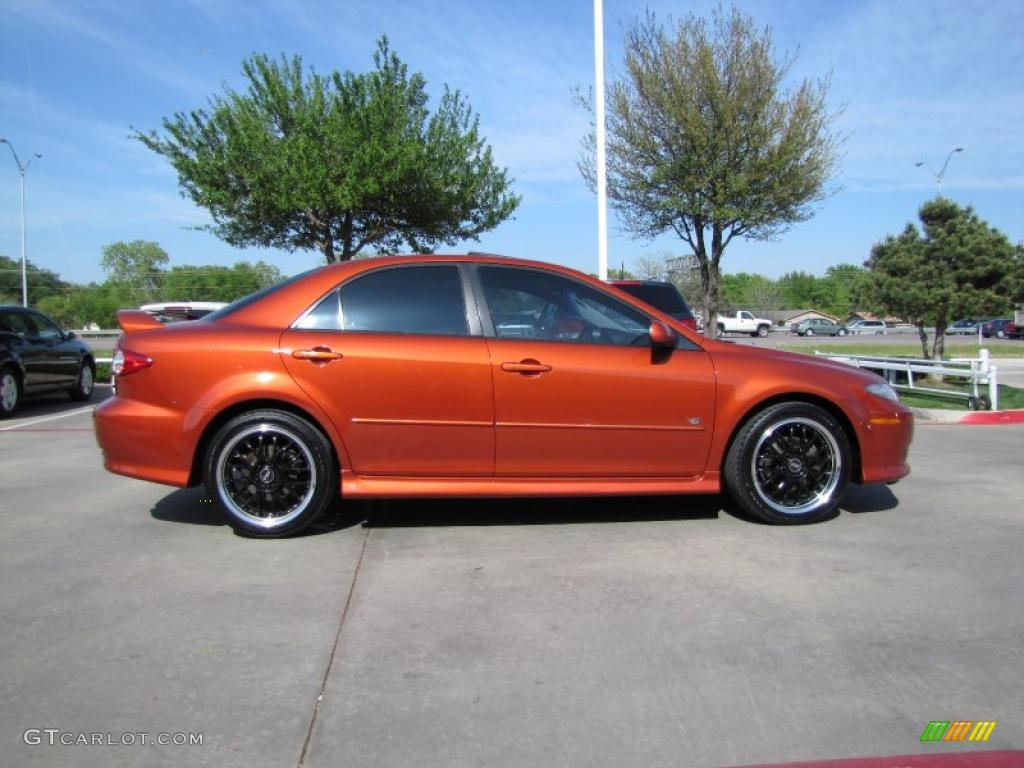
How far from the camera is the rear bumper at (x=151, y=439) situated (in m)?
4.61

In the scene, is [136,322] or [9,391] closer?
A: [136,322]

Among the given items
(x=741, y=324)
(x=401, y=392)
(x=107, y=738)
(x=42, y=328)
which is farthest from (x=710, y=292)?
(x=741, y=324)

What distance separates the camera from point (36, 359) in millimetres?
11594

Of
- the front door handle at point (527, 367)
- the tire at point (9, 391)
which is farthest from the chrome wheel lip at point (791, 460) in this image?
the tire at point (9, 391)

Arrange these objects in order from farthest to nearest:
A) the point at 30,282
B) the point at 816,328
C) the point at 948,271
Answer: the point at 30,282
the point at 816,328
the point at 948,271

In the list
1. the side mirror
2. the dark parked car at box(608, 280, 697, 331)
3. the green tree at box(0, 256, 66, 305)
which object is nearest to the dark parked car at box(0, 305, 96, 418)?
the dark parked car at box(608, 280, 697, 331)

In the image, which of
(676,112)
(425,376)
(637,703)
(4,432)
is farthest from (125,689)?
(676,112)

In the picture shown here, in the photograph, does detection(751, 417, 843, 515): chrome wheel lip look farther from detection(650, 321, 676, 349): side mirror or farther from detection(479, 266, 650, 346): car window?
detection(479, 266, 650, 346): car window

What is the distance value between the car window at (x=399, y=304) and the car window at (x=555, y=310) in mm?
224

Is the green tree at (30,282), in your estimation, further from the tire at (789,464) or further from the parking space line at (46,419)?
the tire at (789,464)

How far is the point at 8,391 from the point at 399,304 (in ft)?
28.5

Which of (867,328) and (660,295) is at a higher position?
(660,295)

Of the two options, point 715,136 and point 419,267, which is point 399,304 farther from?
point 715,136

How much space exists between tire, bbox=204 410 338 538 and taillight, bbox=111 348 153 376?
1.90 ft
